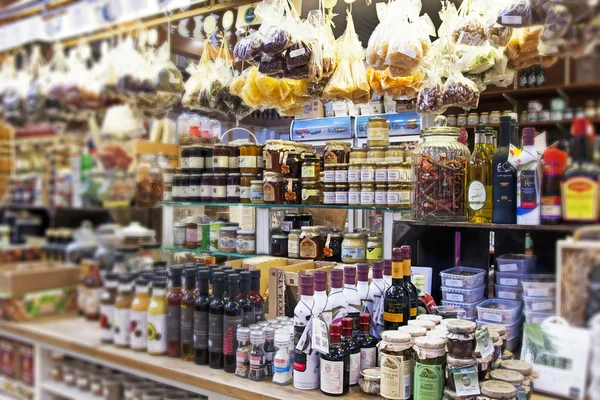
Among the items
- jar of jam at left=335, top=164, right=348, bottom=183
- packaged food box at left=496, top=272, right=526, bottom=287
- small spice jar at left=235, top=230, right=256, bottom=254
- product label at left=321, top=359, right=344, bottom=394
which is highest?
jar of jam at left=335, top=164, right=348, bottom=183

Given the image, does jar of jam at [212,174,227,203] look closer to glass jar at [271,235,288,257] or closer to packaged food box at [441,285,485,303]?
glass jar at [271,235,288,257]

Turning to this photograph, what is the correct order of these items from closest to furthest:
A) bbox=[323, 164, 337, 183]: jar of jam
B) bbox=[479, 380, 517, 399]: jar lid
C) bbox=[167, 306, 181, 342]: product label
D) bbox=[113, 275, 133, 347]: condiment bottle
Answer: bbox=[479, 380, 517, 399]: jar lid
bbox=[167, 306, 181, 342]: product label
bbox=[113, 275, 133, 347]: condiment bottle
bbox=[323, 164, 337, 183]: jar of jam

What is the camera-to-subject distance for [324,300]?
5.21ft

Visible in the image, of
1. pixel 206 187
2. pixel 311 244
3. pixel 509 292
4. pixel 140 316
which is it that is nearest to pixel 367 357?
pixel 509 292

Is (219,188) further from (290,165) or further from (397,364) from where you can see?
(397,364)

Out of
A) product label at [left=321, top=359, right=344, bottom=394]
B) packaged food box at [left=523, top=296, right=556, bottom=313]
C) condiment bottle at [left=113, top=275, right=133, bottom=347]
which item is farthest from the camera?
condiment bottle at [left=113, top=275, right=133, bottom=347]

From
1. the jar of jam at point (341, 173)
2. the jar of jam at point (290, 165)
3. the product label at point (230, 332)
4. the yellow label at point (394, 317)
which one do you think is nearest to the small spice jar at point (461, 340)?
the yellow label at point (394, 317)

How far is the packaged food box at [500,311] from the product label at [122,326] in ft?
4.25

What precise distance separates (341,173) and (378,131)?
0.27 m

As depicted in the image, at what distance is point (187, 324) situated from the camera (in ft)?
5.91

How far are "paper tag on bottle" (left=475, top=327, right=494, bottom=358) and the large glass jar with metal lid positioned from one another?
0.53 m

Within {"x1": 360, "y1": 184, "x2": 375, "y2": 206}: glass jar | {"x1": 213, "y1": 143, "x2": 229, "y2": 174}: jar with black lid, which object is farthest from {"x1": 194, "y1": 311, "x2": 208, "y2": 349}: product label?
{"x1": 360, "y1": 184, "x2": 375, "y2": 206}: glass jar

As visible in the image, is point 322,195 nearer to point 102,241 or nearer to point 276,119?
point 276,119

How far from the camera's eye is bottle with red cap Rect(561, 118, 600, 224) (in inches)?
32.9
